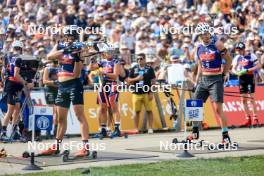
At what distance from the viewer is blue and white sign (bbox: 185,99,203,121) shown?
14922 mm

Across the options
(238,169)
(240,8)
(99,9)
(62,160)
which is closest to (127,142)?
(62,160)

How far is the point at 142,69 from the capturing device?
69.6 feet

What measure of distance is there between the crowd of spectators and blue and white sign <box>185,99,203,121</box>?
805 cm

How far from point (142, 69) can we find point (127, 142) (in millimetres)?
3597

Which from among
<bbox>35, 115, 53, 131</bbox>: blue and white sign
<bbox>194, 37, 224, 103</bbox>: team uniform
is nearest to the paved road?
<bbox>35, 115, 53, 131</bbox>: blue and white sign

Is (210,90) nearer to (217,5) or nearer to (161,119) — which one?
(161,119)

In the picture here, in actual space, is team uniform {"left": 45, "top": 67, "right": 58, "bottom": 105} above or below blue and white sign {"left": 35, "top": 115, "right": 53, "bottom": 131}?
above

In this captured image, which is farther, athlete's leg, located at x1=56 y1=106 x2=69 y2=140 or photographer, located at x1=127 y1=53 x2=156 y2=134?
photographer, located at x1=127 y1=53 x2=156 y2=134

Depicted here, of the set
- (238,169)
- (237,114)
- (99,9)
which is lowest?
(238,169)

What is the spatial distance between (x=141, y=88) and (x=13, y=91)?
3.90 metres

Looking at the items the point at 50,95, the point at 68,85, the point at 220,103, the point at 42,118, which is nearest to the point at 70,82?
the point at 68,85

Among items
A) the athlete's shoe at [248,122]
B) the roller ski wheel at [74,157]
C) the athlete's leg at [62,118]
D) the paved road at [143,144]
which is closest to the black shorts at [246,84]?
the athlete's shoe at [248,122]

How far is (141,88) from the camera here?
69.3 ft

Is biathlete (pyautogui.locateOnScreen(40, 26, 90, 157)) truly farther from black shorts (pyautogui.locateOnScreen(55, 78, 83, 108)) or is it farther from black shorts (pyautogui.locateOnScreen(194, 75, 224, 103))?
black shorts (pyautogui.locateOnScreen(194, 75, 224, 103))
